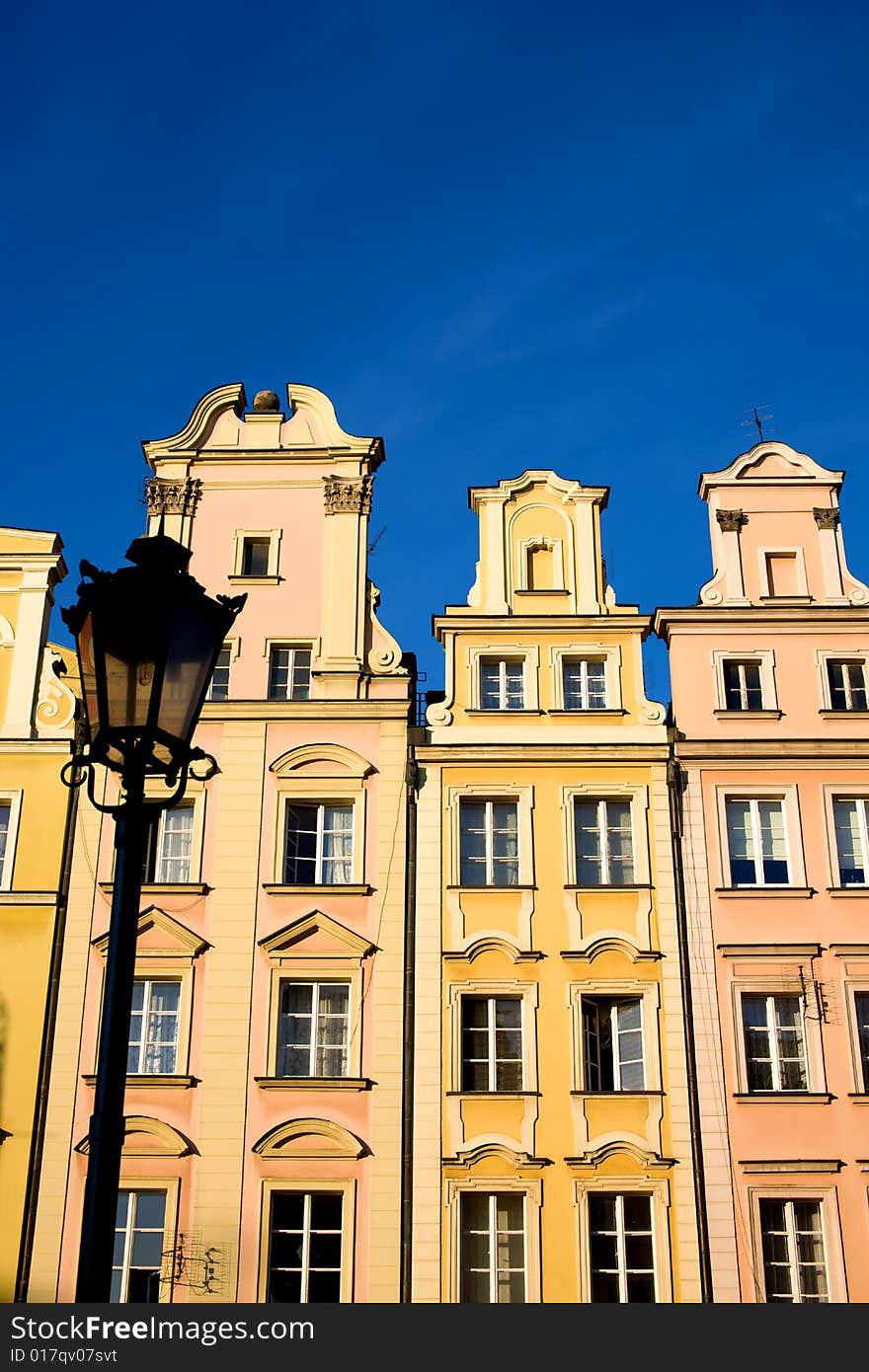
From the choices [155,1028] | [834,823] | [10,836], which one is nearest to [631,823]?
[834,823]

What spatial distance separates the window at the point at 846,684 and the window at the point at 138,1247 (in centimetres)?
1489

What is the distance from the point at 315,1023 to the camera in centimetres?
2734

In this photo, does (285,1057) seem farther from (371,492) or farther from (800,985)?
(371,492)

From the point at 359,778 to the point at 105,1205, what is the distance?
20260mm

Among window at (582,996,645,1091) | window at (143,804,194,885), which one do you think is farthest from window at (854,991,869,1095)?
window at (143,804,194,885)

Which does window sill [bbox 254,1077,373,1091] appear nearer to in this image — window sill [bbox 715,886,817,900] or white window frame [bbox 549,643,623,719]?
window sill [bbox 715,886,817,900]

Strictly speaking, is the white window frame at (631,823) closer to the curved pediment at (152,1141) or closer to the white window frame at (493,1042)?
the white window frame at (493,1042)

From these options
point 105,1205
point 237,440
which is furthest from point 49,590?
point 105,1205

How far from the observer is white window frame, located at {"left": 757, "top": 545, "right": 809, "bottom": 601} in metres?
31.2

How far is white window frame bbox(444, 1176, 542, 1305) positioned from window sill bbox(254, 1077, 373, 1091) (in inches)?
85.4

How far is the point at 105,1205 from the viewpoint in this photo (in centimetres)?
902

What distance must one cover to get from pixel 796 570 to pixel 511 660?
5974mm

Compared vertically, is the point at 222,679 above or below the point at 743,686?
above

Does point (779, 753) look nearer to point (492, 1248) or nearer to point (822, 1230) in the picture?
point (822, 1230)
